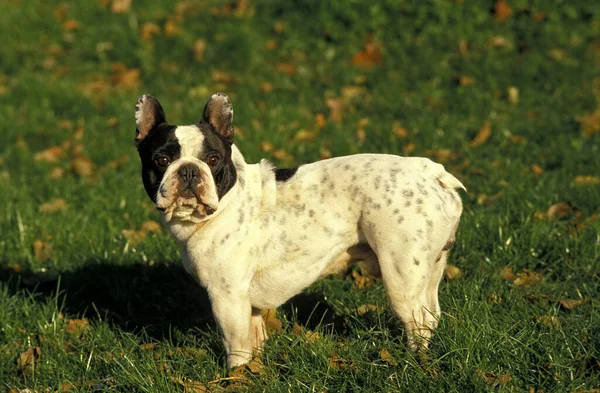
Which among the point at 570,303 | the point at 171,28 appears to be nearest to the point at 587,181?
the point at 570,303

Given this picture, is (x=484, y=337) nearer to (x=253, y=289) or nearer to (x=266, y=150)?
(x=253, y=289)

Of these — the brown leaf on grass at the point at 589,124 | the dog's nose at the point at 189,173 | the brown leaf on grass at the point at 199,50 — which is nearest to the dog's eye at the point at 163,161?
the dog's nose at the point at 189,173

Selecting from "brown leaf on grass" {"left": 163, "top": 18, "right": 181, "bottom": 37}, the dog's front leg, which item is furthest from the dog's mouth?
"brown leaf on grass" {"left": 163, "top": 18, "right": 181, "bottom": 37}

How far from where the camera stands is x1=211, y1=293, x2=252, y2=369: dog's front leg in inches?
195

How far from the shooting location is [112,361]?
539 cm

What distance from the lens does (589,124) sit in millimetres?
8680

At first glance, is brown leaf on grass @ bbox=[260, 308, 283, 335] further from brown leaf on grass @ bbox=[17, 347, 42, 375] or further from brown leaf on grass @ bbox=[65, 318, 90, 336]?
brown leaf on grass @ bbox=[17, 347, 42, 375]

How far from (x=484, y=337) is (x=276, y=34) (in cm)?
728

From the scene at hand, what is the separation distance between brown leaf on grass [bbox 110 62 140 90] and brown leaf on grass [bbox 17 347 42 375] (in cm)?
546

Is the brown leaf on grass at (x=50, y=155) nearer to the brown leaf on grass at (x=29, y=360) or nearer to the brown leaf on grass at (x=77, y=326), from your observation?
the brown leaf on grass at (x=77, y=326)

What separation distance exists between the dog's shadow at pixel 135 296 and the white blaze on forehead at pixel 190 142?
1.39 metres

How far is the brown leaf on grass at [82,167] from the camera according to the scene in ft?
29.5

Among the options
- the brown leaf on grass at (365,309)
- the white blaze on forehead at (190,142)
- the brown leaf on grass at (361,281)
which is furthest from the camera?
the brown leaf on grass at (361,281)

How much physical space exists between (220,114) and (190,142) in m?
0.31
